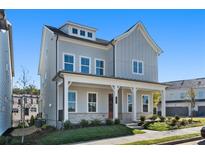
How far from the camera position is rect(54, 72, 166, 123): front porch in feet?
58.8

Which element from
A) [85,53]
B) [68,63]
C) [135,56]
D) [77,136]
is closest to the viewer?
[77,136]

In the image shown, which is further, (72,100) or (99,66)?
(99,66)

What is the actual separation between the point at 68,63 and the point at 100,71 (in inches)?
115

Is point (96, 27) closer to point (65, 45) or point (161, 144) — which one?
point (65, 45)

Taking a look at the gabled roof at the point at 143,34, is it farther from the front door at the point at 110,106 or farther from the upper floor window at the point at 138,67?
the front door at the point at 110,106

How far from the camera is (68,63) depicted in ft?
65.2

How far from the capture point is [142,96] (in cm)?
2397

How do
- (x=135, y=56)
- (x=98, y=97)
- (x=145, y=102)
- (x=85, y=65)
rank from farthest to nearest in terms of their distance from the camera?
1. (x=145, y=102)
2. (x=135, y=56)
3. (x=98, y=97)
4. (x=85, y=65)

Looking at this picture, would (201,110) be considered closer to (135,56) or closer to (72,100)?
(135,56)

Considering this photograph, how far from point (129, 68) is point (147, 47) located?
2.95m

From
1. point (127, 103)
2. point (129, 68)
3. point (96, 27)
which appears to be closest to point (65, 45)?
point (96, 27)

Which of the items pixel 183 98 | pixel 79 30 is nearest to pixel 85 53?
pixel 79 30

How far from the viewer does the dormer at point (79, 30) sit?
21328 millimetres

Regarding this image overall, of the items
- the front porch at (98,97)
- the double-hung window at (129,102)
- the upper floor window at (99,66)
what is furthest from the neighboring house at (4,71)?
the double-hung window at (129,102)
